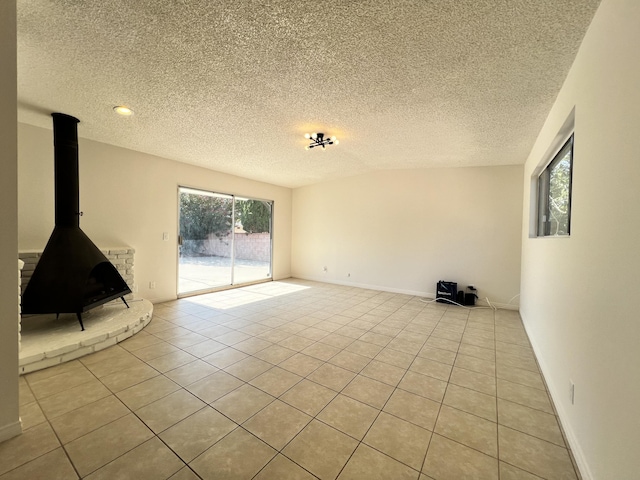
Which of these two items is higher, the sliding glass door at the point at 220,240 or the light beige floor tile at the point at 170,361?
the sliding glass door at the point at 220,240

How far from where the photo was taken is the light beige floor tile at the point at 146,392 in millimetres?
1812

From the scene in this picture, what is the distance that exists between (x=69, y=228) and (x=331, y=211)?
4684 mm

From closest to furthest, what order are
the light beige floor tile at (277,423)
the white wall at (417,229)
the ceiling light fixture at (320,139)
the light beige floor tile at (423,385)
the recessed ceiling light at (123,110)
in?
1. the light beige floor tile at (277,423)
2. the light beige floor tile at (423,385)
3. the recessed ceiling light at (123,110)
4. the ceiling light fixture at (320,139)
5. the white wall at (417,229)

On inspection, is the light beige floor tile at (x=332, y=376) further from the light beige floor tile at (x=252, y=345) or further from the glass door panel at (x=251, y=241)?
the glass door panel at (x=251, y=241)

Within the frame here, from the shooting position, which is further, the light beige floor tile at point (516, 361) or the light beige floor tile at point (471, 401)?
the light beige floor tile at point (516, 361)

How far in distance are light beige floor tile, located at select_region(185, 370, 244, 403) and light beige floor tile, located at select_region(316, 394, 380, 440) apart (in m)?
0.77

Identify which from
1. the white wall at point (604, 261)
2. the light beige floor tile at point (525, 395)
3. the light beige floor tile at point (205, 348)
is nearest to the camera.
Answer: the white wall at point (604, 261)

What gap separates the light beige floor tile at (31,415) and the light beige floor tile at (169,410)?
1.88 feet

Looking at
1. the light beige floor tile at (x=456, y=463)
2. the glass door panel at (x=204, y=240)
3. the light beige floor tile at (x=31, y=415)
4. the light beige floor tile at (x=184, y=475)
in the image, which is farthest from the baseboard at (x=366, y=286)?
the light beige floor tile at (x=31, y=415)

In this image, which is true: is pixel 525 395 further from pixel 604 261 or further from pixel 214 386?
pixel 214 386

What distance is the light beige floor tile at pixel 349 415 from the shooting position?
1.61 m

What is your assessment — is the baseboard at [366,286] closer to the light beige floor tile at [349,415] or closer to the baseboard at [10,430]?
the light beige floor tile at [349,415]

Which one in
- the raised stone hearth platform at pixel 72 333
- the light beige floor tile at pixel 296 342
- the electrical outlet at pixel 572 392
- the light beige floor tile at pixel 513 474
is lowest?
the light beige floor tile at pixel 513 474

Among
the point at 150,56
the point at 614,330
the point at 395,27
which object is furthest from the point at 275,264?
the point at 614,330
